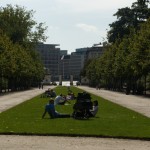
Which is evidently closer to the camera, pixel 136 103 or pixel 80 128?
pixel 80 128

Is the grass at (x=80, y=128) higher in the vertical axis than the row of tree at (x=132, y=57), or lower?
lower

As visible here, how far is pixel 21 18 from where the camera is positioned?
362 feet

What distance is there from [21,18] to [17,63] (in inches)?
830

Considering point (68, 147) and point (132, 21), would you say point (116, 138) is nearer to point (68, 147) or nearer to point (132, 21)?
point (68, 147)

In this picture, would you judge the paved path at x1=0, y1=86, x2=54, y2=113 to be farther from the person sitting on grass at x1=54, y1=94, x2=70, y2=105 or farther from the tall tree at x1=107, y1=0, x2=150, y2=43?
the tall tree at x1=107, y1=0, x2=150, y2=43

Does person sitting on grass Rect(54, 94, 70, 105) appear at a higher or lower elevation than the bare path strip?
higher

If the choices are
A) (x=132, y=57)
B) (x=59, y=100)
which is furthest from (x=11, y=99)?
(x=132, y=57)

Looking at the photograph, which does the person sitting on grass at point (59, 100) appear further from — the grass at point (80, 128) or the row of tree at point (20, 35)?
the row of tree at point (20, 35)

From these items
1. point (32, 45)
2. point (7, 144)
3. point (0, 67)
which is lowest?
point (7, 144)

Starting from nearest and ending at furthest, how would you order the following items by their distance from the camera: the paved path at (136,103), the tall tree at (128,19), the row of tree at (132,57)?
the paved path at (136,103), the row of tree at (132,57), the tall tree at (128,19)

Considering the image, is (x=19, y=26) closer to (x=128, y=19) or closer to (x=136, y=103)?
(x=128, y=19)

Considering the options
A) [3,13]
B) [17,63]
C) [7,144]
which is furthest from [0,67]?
[7,144]


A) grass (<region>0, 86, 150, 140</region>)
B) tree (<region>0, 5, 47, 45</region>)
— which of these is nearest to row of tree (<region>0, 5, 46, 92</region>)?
tree (<region>0, 5, 47, 45</region>)

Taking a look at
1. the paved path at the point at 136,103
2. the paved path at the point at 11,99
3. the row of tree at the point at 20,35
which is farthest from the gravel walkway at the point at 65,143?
the row of tree at the point at 20,35
